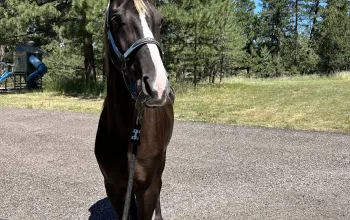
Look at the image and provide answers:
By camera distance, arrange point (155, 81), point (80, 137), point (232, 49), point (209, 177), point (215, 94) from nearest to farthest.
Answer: point (155, 81)
point (209, 177)
point (80, 137)
point (215, 94)
point (232, 49)

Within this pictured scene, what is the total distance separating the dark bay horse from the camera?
5.46 ft

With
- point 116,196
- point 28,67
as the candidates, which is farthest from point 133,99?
point 28,67

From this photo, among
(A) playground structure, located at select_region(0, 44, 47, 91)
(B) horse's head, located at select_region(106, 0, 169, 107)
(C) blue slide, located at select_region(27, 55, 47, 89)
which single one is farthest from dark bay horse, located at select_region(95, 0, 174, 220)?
(A) playground structure, located at select_region(0, 44, 47, 91)

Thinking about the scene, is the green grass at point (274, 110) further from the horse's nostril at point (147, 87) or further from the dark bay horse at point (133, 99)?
the horse's nostril at point (147, 87)

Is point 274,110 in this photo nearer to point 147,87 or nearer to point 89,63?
point 147,87

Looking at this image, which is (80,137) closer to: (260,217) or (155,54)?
(260,217)

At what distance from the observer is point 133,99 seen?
1934mm

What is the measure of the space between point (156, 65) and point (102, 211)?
2.63 m

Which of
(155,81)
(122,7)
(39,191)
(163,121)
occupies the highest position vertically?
(122,7)

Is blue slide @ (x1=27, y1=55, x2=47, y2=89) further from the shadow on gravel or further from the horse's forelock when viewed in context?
the horse's forelock

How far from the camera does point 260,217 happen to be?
365 centimetres

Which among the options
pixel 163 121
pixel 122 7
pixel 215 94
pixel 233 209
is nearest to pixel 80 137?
pixel 233 209

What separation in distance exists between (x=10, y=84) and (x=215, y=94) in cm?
1516

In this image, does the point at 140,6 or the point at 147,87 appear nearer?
the point at 147,87
